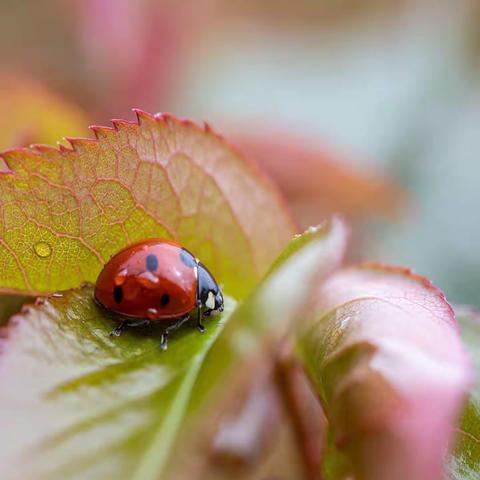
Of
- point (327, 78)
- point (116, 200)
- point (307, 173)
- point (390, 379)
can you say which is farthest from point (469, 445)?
point (327, 78)

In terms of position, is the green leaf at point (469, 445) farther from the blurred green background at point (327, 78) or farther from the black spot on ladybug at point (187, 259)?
the blurred green background at point (327, 78)

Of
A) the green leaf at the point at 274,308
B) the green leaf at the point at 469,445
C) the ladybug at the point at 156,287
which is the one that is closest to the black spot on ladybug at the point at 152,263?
the ladybug at the point at 156,287

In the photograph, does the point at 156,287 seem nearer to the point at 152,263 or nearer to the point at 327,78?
the point at 152,263

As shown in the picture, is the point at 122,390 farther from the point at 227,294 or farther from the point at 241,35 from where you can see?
the point at 241,35

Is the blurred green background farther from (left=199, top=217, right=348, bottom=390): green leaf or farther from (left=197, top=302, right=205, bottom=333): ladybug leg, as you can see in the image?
(left=199, top=217, right=348, bottom=390): green leaf

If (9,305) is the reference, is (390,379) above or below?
above

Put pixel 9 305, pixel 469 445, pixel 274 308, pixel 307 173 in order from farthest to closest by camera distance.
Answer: pixel 307 173, pixel 9 305, pixel 469 445, pixel 274 308
